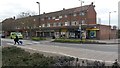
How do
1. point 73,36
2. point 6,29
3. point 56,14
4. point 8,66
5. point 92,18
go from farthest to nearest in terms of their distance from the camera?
1. point 6,29
2. point 56,14
3. point 92,18
4. point 73,36
5. point 8,66

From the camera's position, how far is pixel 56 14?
225 feet

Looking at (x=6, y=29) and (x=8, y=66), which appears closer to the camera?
(x=8, y=66)

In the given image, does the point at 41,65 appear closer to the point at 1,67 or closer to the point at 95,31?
the point at 1,67

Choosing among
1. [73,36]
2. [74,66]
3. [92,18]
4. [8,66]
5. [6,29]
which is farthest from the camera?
[6,29]

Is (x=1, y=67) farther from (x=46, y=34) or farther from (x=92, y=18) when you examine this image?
(x=46, y=34)

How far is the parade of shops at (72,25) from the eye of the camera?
49713 millimetres

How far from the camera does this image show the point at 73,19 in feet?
200

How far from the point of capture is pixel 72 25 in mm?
58938

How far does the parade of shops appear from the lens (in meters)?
49.7

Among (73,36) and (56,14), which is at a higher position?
(56,14)

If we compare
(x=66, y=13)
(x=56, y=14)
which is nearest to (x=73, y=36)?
(x=66, y=13)

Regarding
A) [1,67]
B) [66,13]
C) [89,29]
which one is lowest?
[1,67]

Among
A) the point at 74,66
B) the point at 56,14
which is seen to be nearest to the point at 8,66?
the point at 74,66

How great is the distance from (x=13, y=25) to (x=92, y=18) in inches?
1728
